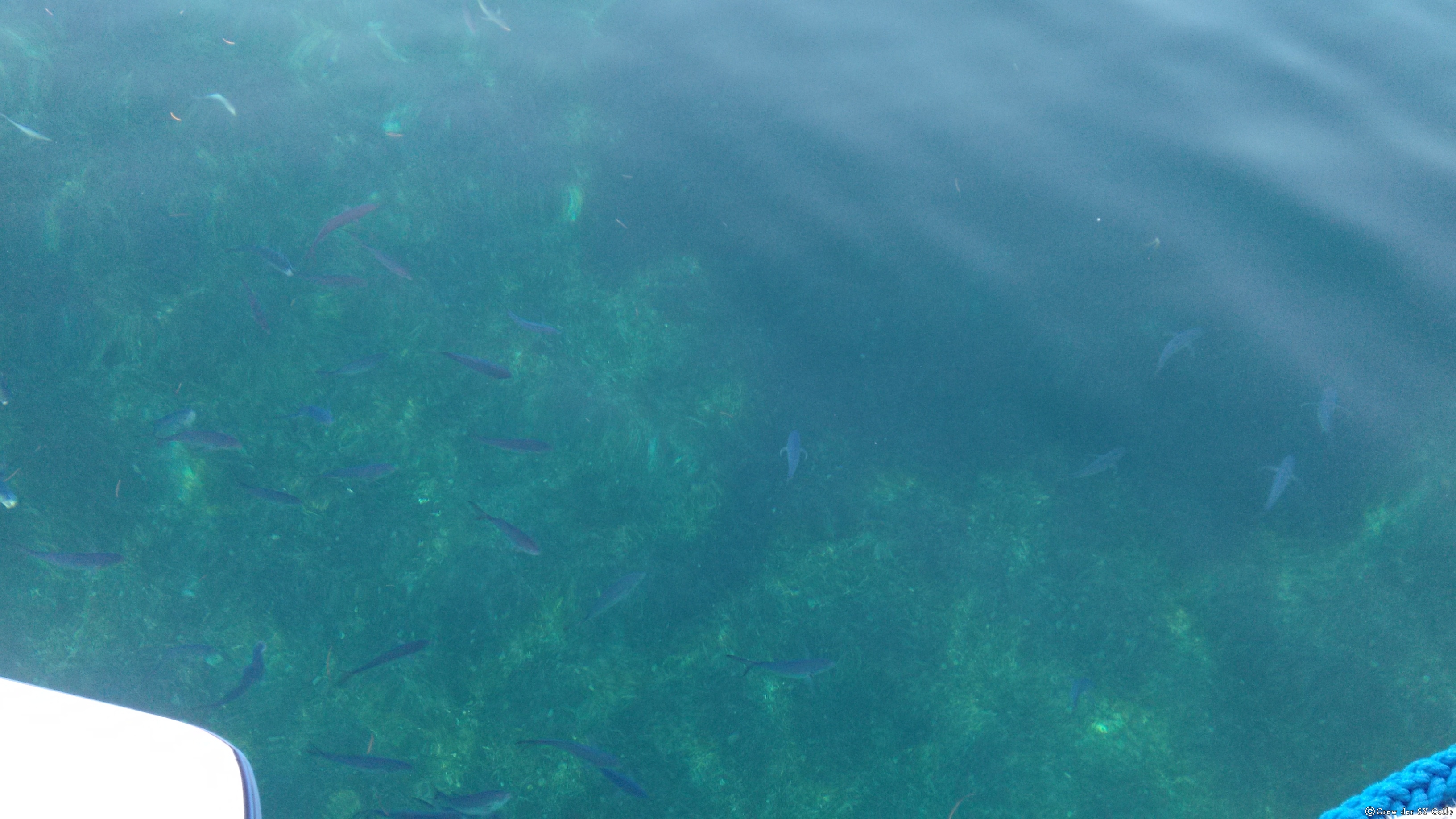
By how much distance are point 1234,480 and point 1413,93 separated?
3.55 m

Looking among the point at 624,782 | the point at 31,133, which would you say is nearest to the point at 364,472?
the point at 624,782

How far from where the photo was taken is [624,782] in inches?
131

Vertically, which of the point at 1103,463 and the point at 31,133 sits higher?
the point at 1103,463

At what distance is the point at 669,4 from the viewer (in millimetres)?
5637

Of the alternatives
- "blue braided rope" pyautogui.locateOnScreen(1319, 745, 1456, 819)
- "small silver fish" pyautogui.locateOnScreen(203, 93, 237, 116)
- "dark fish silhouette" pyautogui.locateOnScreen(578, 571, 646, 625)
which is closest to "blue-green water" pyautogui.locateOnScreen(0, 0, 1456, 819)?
"small silver fish" pyautogui.locateOnScreen(203, 93, 237, 116)

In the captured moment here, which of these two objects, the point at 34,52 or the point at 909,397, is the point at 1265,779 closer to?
the point at 909,397

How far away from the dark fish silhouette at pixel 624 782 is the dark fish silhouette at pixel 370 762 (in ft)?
3.25

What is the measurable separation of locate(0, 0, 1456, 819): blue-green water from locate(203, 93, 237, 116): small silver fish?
0.06 ft

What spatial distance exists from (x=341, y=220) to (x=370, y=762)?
3.14m

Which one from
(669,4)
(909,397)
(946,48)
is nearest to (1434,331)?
(909,397)

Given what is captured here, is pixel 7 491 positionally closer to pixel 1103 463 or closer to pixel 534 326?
pixel 534 326

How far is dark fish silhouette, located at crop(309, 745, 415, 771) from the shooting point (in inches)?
133

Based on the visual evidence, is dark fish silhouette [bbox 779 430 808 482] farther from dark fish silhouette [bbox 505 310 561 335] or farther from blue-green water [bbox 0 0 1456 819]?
dark fish silhouette [bbox 505 310 561 335]

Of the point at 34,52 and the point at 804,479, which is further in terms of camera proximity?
the point at 34,52
